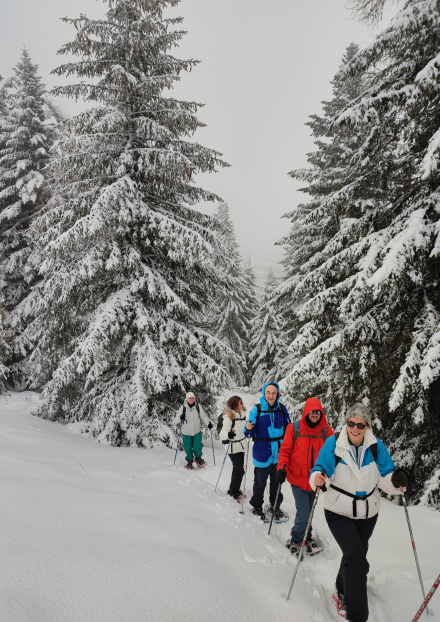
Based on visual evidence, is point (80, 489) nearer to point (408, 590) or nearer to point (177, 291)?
point (408, 590)

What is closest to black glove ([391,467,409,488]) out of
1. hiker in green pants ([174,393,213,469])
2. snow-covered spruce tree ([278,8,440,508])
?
snow-covered spruce tree ([278,8,440,508])

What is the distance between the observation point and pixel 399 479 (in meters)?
3.32

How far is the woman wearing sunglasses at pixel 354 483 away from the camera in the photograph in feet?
10.6

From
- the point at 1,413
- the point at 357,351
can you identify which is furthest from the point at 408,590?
the point at 1,413

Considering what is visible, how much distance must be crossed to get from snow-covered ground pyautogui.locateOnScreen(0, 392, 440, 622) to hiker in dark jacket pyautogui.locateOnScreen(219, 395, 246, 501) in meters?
0.30

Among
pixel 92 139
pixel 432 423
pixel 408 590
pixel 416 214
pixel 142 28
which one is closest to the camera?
pixel 408 590

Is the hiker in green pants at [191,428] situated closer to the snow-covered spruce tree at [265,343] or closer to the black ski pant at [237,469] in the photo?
the black ski pant at [237,469]

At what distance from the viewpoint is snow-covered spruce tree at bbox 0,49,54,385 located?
1509 cm

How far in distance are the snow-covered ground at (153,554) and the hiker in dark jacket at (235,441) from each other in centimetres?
30

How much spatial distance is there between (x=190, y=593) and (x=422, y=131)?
25.1 feet

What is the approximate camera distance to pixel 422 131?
5.89 metres

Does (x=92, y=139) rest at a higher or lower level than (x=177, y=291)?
higher

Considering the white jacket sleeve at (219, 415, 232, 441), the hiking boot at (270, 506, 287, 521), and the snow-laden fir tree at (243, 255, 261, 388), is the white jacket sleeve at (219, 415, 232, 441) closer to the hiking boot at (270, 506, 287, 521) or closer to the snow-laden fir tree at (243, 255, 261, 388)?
the hiking boot at (270, 506, 287, 521)

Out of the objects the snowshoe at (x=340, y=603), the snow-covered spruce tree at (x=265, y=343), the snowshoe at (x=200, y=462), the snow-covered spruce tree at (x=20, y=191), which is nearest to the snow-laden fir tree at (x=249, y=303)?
the snow-covered spruce tree at (x=265, y=343)
